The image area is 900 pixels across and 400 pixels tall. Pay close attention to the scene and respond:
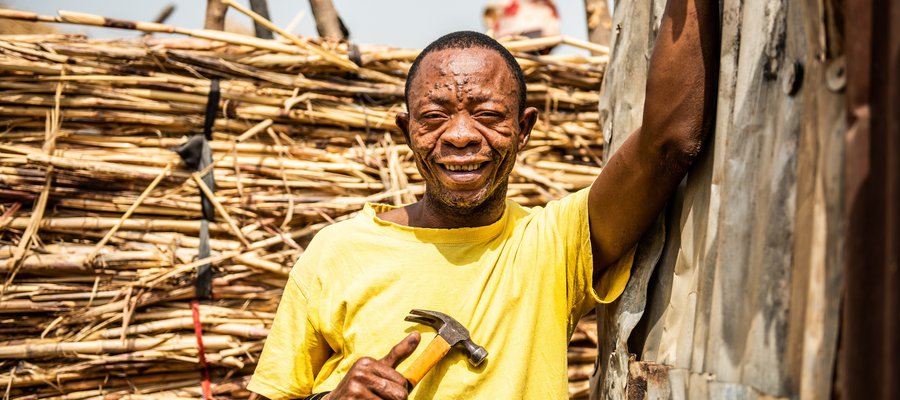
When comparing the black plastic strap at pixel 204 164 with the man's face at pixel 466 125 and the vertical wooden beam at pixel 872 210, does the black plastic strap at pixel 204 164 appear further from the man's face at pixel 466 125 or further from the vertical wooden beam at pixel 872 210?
the vertical wooden beam at pixel 872 210

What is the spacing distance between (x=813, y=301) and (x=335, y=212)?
2.48 m

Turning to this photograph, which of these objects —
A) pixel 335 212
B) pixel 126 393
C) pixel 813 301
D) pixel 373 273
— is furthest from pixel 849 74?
pixel 126 393

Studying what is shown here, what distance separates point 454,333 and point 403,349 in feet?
0.43

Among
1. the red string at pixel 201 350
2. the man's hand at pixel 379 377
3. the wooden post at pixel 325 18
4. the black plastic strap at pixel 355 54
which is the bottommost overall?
the red string at pixel 201 350

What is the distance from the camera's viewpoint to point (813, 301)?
1.23 meters

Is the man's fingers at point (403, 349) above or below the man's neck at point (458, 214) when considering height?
below

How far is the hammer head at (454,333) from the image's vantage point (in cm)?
194

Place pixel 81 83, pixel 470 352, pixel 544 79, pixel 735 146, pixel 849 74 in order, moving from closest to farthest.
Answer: pixel 849 74 < pixel 735 146 < pixel 470 352 < pixel 81 83 < pixel 544 79

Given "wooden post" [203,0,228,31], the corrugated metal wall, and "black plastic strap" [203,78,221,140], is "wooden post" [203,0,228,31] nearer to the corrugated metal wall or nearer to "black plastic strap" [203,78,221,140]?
"black plastic strap" [203,78,221,140]

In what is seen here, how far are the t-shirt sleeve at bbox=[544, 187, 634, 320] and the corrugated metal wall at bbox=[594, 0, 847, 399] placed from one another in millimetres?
67

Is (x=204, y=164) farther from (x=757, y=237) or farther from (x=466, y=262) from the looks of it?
(x=757, y=237)

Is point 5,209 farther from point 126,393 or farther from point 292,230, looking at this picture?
point 292,230

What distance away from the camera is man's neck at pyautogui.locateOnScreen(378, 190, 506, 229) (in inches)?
86.3

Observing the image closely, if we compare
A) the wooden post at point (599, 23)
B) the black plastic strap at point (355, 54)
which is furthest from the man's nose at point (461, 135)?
the wooden post at point (599, 23)
